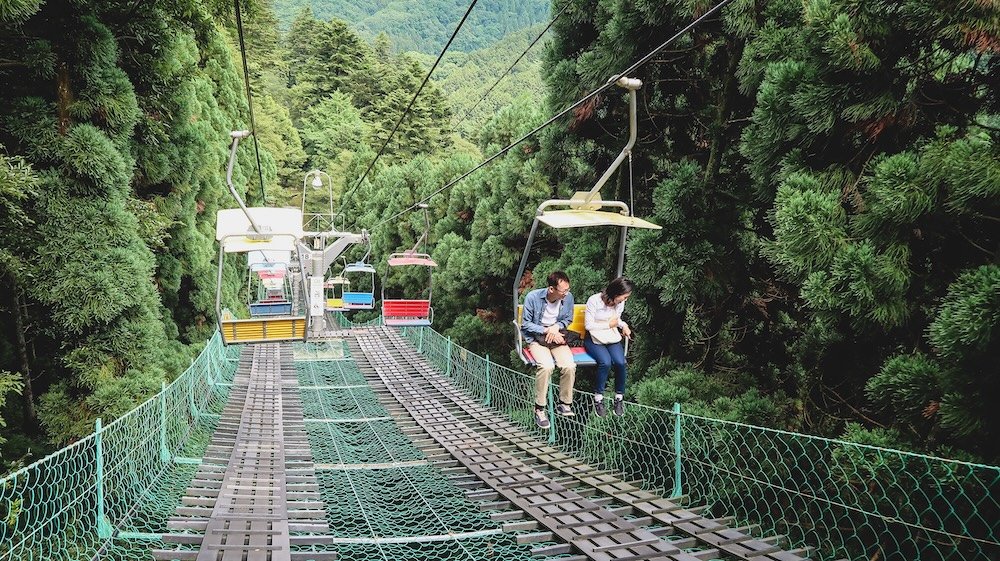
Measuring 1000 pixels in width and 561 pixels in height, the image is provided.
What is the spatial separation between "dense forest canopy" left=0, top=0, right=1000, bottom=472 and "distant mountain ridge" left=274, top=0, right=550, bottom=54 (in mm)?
87059

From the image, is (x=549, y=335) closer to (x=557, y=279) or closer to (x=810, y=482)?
(x=557, y=279)

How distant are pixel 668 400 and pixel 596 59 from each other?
12.7 ft

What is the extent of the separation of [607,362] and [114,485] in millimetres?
4324

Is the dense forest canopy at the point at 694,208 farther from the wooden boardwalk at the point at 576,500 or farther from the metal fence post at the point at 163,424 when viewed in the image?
the wooden boardwalk at the point at 576,500

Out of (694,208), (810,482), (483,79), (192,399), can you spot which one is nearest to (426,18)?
(483,79)

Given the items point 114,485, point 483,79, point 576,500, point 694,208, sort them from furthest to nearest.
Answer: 1. point 483,79
2. point 694,208
3. point 114,485
4. point 576,500

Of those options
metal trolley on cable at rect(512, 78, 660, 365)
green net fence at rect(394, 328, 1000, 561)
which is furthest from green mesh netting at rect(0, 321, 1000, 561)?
metal trolley on cable at rect(512, 78, 660, 365)

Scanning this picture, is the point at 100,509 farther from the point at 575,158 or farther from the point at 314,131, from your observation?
the point at 314,131

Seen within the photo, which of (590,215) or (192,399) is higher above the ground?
(590,215)

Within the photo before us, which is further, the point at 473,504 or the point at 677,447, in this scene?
the point at 473,504

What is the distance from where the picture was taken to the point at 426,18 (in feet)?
353

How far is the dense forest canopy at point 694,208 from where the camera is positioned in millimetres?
4008

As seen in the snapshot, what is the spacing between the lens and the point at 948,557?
3.95 meters

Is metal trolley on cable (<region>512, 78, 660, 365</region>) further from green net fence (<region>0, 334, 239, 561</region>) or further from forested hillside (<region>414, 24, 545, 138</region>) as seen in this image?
forested hillside (<region>414, 24, 545, 138</region>)
